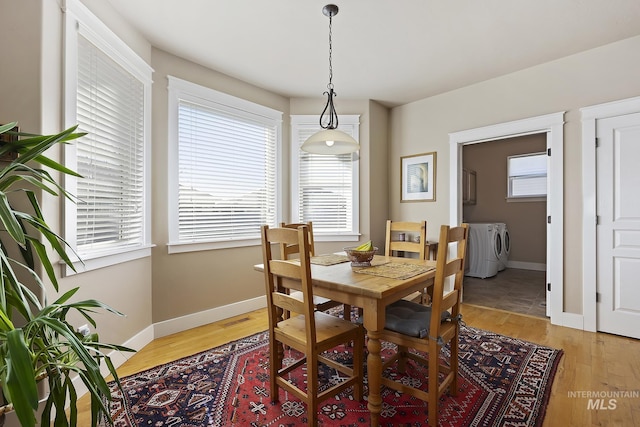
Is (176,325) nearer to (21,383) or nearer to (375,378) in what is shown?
(375,378)

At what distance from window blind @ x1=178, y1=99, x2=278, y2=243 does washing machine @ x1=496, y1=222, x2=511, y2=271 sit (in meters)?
4.29

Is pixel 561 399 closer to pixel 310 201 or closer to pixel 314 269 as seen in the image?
pixel 314 269

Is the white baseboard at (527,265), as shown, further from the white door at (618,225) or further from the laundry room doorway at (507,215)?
the white door at (618,225)

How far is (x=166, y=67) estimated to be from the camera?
2947 mm

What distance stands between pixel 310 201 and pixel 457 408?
111 inches

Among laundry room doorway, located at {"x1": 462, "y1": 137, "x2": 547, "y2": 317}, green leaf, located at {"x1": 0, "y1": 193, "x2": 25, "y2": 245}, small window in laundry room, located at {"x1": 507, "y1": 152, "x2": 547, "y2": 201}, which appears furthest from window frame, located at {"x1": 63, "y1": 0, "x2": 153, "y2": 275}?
small window in laundry room, located at {"x1": 507, "y1": 152, "x2": 547, "y2": 201}

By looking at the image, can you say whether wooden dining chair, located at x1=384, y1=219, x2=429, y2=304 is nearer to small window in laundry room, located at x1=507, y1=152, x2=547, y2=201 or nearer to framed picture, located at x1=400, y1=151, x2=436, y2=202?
framed picture, located at x1=400, y1=151, x2=436, y2=202

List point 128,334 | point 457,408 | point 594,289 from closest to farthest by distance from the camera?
point 457,408 → point 128,334 → point 594,289

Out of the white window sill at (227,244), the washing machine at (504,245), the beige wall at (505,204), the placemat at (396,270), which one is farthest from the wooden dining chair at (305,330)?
the beige wall at (505,204)

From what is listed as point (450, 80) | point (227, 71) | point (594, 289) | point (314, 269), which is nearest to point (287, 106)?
point (227, 71)

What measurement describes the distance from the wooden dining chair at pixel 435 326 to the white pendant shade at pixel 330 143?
96 cm

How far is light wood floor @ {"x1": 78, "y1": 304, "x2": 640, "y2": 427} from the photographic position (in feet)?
5.73

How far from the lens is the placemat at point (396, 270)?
1856 millimetres

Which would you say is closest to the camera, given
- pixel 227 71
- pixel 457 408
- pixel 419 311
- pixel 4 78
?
pixel 4 78
